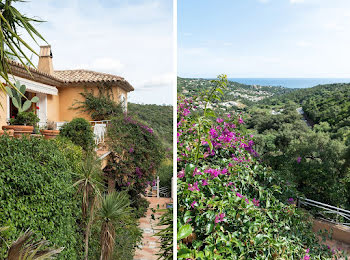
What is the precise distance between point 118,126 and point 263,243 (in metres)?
3.06

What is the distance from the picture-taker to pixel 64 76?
316 cm

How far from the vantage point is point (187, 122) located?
218 cm

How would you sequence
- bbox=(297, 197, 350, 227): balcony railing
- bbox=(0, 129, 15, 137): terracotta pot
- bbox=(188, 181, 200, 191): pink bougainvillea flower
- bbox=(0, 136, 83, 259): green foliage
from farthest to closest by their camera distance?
bbox=(297, 197, 350, 227): balcony railing, bbox=(0, 129, 15, 137): terracotta pot, bbox=(0, 136, 83, 259): green foliage, bbox=(188, 181, 200, 191): pink bougainvillea flower

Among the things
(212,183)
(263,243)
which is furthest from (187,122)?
(263,243)

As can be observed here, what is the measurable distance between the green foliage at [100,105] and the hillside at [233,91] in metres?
1.53

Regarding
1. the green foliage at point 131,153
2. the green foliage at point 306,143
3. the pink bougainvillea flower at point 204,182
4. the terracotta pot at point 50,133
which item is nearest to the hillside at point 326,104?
the green foliage at point 306,143

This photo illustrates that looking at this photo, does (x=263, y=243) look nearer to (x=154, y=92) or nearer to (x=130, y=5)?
(x=154, y=92)

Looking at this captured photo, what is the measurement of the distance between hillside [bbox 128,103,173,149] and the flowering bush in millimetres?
345

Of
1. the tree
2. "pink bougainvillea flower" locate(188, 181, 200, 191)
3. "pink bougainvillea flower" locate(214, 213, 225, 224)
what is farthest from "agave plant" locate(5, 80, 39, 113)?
"pink bougainvillea flower" locate(214, 213, 225, 224)

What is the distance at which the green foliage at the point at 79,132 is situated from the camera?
11.5 feet

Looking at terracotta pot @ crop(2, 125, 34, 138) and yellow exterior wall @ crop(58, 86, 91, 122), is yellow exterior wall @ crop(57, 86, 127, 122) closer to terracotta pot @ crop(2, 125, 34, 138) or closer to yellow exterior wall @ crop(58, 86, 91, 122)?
yellow exterior wall @ crop(58, 86, 91, 122)

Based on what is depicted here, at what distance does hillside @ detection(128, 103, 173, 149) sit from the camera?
8.32 feet

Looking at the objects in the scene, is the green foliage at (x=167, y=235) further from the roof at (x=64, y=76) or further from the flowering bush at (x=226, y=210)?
the roof at (x=64, y=76)

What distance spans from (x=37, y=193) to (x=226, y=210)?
1818 mm
